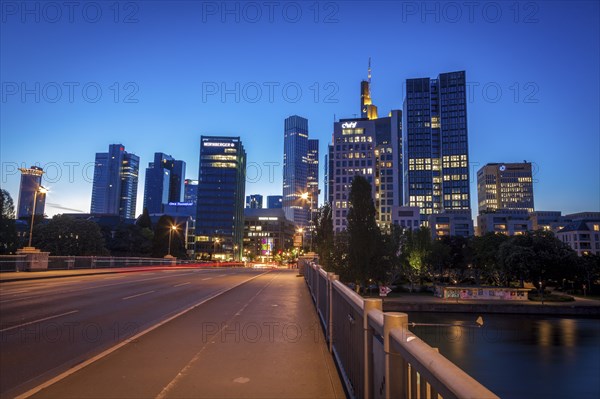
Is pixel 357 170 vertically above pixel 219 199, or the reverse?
pixel 357 170

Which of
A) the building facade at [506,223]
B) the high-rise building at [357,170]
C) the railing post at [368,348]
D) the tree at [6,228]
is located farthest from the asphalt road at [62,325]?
the building facade at [506,223]

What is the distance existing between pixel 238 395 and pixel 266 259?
183 m

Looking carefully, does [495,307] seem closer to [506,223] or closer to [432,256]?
[432,256]

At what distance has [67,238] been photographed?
226 ft

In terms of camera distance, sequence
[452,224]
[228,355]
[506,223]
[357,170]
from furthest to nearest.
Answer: [452,224] < [506,223] < [357,170] < [228,355]

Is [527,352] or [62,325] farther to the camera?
[527,352]

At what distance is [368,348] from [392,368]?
3.74 feet

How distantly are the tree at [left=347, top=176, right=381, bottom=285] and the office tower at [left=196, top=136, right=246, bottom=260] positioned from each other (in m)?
134

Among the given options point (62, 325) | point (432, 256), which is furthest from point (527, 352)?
point (62, 325)

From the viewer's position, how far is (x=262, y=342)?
8.34 m

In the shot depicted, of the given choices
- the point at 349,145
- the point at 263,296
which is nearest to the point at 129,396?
the point at 263,296

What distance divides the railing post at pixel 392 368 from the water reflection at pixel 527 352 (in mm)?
34824

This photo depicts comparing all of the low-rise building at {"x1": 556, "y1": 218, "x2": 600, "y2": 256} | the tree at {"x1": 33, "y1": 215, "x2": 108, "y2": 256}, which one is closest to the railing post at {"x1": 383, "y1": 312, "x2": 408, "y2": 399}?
the tree at {"x1": 33, "y1": 215, "x2": 108, "y2": 256}

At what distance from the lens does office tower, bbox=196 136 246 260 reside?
594 ft
